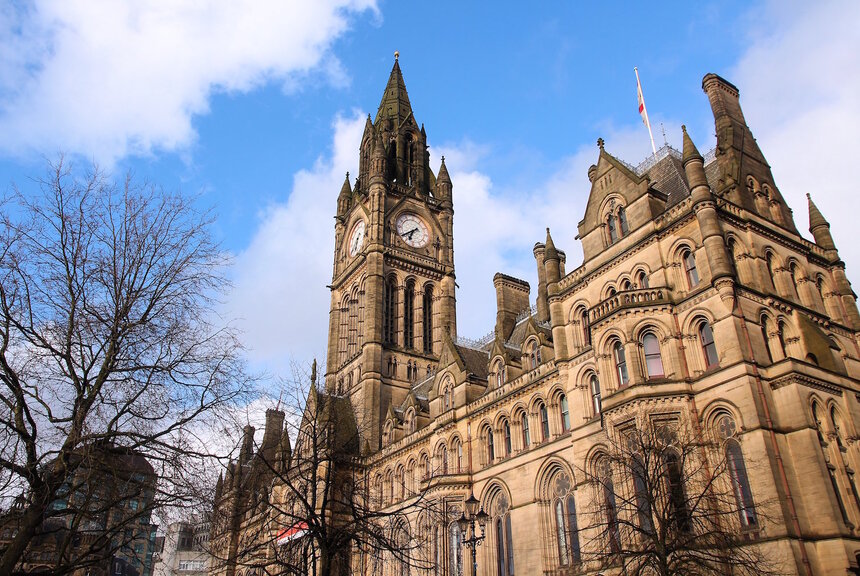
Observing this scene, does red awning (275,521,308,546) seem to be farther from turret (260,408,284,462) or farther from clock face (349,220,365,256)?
clock face (349,220,365,256)

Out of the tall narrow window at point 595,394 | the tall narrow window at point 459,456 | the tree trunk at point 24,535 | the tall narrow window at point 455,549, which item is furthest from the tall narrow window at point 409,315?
the tree trunk at point 24,535

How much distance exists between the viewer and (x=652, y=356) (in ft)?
80.3

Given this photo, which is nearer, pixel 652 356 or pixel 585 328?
pixel 652 356

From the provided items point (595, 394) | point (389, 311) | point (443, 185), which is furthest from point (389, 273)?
point (595, 394)

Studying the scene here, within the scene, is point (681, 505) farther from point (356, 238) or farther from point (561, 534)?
point (356, 238)

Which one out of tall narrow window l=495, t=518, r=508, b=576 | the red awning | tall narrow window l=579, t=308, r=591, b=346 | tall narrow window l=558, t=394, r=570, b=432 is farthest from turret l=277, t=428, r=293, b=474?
tall narrow window l=579, t=308, r=591, b=346

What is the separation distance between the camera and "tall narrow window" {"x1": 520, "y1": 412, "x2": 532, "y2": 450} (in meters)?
31.1

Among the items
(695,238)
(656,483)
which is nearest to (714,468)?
(656,483)

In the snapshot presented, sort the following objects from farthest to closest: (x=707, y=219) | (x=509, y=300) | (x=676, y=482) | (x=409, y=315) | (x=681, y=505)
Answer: (x=409, y=315) → (x=509, y=300) → (x=707, y=219) → (x=676, y=482) → (x=681, y=505)

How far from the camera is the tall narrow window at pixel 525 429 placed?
102 ft

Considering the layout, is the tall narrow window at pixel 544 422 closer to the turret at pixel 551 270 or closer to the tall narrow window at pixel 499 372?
the tall narrow window at pixel 499 372

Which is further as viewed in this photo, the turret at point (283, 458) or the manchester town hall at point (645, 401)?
the manchester town hall at point (645, 401)

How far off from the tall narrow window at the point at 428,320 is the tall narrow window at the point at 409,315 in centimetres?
113

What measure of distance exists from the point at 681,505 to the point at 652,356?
5.54 meters
